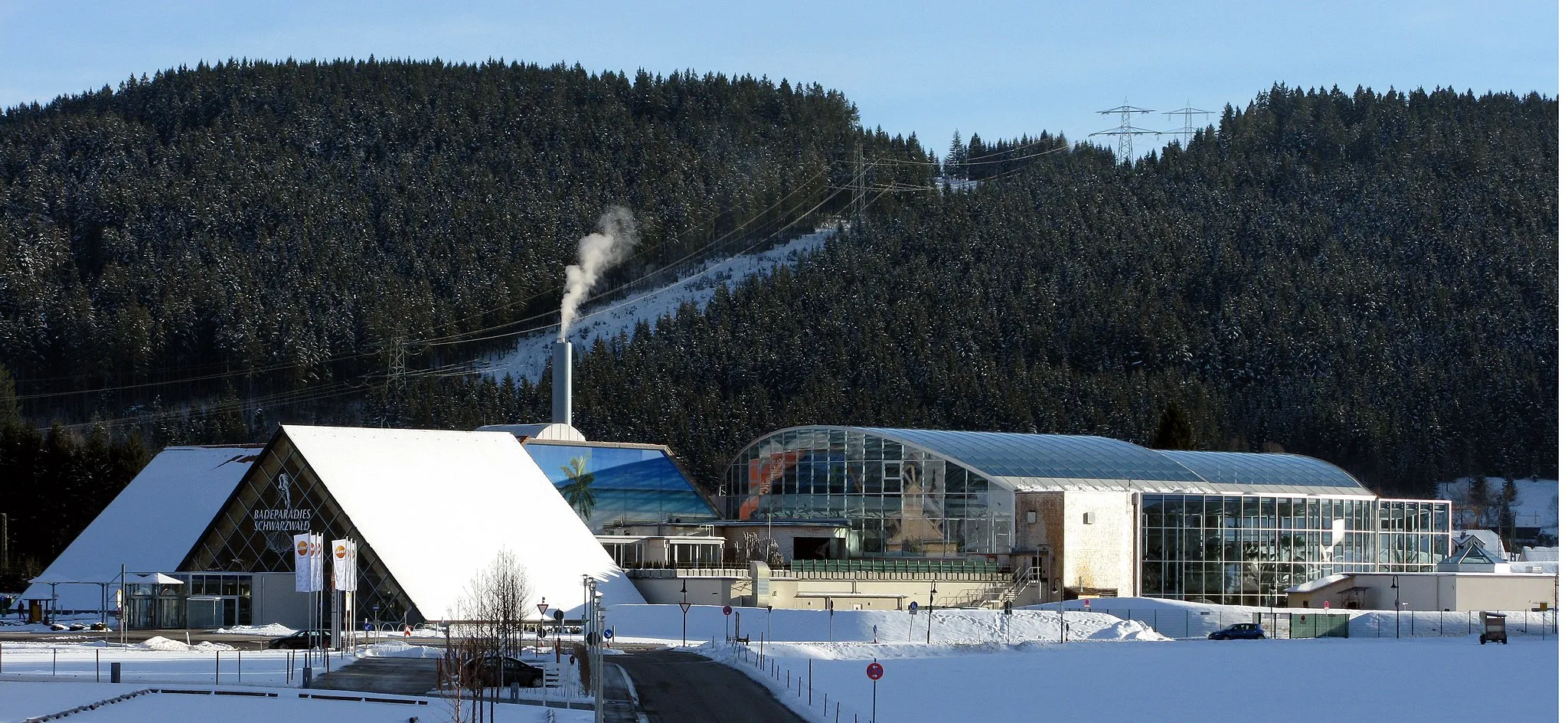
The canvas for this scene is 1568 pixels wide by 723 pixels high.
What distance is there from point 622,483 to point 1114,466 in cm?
2534

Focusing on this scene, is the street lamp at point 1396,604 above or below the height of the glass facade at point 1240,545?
below

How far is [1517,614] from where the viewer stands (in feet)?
282

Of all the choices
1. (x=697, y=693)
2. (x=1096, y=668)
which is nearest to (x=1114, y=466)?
(x=1096, y=668)

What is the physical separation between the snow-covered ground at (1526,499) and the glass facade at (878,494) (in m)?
98.2

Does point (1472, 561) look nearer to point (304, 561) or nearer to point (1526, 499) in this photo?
point (304, 561)

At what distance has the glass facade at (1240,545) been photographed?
3659 inches

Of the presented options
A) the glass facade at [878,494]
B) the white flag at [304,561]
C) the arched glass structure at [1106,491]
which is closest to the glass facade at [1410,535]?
the arched glass structure at [1106,491]

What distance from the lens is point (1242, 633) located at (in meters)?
77.6

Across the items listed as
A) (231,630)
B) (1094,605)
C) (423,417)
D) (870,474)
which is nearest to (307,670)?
(231,630)

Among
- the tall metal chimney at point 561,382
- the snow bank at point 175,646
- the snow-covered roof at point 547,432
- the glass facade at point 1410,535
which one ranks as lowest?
the snow bank at point 175,646

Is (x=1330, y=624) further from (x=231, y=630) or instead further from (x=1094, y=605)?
(x=231, y=630)

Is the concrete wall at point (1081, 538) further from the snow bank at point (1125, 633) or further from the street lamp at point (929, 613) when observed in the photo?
the snow bank at point (1125, 633)

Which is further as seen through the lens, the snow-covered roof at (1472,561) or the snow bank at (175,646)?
the snow-covered roof at (1472,561)

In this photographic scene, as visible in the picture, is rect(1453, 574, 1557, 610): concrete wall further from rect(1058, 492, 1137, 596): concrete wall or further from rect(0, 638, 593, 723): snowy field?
rect(0, 638, 593, 723): snowy field
